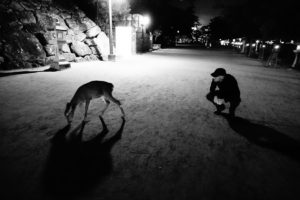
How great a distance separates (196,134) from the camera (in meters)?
4.40

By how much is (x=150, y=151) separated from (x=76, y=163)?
1220 millimetres

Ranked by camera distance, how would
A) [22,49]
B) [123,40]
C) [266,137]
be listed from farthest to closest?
[123,40], [22,49], [266,137]

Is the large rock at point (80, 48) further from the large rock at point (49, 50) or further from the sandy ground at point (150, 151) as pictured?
the sandy ground at point (150, 151)

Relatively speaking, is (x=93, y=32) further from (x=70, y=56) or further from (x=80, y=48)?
(x=70, y=56)

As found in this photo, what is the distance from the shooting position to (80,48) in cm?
1550

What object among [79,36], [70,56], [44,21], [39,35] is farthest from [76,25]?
[39,35]

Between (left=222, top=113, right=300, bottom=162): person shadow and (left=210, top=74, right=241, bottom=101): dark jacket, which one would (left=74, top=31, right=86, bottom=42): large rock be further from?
(left=222, top=113, right=300, bottom=162): person shadow

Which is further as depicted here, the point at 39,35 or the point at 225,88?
the point at 39,35

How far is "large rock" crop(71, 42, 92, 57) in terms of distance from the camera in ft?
50.0

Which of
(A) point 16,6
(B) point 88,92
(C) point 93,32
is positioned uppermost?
(A) point 16,6

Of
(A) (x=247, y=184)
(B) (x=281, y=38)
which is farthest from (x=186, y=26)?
(A) (x=247, y=184)

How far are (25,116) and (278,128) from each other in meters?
5.83

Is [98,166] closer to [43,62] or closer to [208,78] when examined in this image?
[208,78]

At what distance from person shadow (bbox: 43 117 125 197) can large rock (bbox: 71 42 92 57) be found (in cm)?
1211
